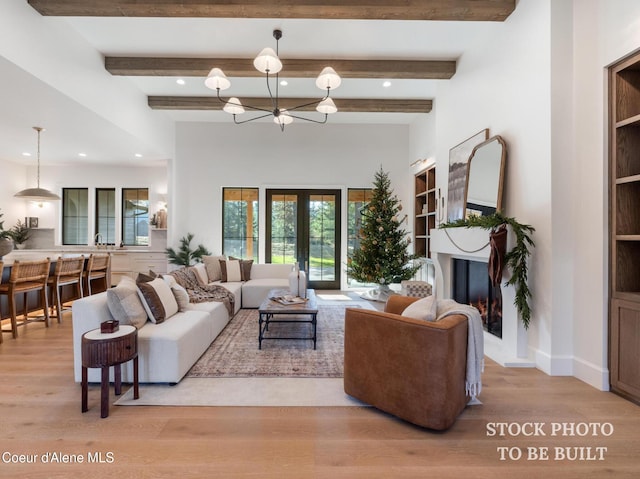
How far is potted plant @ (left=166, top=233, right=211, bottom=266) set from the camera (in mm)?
6594

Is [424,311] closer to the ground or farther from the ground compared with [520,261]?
closer to the ground

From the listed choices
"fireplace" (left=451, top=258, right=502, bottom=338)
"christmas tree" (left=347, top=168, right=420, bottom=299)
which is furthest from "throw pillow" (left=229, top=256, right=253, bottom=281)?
"fireplace" (left=451, top=258, right=502, bottom=338)

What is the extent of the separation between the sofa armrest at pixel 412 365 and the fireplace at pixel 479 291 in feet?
6.18

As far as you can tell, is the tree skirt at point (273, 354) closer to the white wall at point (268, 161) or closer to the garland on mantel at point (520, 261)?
the garland on mantel at point (520, 261)

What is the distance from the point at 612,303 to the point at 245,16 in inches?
170

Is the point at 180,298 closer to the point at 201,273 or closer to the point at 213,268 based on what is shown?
the point at 201,273

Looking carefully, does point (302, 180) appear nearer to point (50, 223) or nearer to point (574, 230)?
point (574, 230)

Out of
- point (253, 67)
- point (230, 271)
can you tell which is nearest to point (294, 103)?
point (253, 67)

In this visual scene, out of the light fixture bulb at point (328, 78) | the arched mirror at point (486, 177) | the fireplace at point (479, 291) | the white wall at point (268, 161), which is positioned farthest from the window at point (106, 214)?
the arched mirror at point (486, 177)

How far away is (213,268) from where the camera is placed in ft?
18.2

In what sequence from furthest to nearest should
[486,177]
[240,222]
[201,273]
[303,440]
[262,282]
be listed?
[240,222] < [262,282] < [201,273] < [486,177] < [303,440]

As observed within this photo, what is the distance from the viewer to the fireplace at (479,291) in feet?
12.0

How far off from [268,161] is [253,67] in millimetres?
2705

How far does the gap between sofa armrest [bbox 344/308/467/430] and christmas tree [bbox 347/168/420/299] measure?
364 cm
